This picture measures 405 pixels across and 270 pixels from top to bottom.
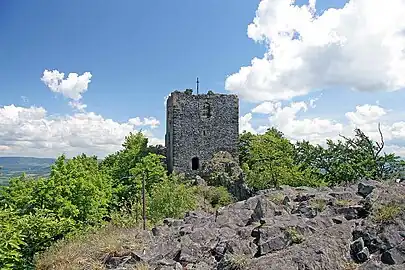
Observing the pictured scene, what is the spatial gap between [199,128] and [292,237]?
23838 millimetres

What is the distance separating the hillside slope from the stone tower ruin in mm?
20672

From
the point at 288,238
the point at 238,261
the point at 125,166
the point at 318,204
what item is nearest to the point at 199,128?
the point at 125,166

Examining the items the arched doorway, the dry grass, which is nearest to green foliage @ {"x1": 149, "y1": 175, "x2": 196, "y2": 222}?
the arched doorway

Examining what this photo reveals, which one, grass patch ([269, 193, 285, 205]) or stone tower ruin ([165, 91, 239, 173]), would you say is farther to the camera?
stone tower ruin ([165, 91, 239, 173])

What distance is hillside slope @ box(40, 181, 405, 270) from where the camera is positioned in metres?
7.40

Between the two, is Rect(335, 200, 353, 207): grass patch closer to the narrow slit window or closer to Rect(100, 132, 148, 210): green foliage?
Rect(100, 132, 148, 210): green foliage

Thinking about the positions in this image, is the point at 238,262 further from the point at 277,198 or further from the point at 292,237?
the point at 277,198

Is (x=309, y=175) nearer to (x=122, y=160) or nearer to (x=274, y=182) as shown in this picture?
(x=274, y=182)

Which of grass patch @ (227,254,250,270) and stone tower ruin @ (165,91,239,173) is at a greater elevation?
stone tower ruin @ (165,91,239,173)

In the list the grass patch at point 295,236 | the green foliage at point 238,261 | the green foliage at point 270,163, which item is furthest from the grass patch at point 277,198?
the green foliage at point 270,163

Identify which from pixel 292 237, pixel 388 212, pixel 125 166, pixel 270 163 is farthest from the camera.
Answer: pixel 125 166

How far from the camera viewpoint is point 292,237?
8.10 m

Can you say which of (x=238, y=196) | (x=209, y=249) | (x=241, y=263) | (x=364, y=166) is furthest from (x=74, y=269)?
(x=238, y=196)

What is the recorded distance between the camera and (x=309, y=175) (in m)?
29.3
